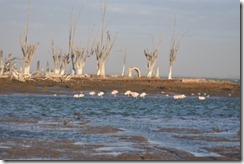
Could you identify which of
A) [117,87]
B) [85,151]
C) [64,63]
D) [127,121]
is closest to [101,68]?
[64,63]

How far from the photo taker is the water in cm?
1385

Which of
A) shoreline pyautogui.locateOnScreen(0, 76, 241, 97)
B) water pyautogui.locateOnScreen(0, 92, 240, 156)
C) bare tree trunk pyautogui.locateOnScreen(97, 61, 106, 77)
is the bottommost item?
water pyautogui.locateOnScreen(0, 92, 240, 156)

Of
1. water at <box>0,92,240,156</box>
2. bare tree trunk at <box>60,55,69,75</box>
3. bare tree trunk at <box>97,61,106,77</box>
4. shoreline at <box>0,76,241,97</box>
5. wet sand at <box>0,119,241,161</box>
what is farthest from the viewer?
bare tree trunk at <box>97,61,106,77</box>

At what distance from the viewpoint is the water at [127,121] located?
545 inches

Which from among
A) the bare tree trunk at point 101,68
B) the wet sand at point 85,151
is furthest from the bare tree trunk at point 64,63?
the wet sand at point 85,151

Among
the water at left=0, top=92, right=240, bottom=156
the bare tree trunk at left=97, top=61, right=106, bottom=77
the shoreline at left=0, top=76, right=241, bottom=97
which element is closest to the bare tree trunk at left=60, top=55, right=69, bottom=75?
the bare tree trunk at left=97, top=61, right=106, bottom=77

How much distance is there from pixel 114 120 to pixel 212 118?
13.2 feet

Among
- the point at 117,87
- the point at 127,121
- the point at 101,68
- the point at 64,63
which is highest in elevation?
the point at 64,63

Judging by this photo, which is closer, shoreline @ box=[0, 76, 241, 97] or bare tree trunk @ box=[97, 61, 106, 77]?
shoreline @ box=[0, 76, 241, 97]

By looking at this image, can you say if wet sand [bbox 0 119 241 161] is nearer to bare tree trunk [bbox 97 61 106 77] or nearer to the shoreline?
the shoreline

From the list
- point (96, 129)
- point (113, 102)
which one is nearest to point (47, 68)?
point (113, 102)

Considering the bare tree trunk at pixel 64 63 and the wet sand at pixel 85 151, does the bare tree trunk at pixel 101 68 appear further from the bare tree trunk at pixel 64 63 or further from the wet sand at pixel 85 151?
the wet sand at pixel 85 151

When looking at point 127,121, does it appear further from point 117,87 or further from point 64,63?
point 64,63

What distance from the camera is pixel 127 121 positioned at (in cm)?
1939
